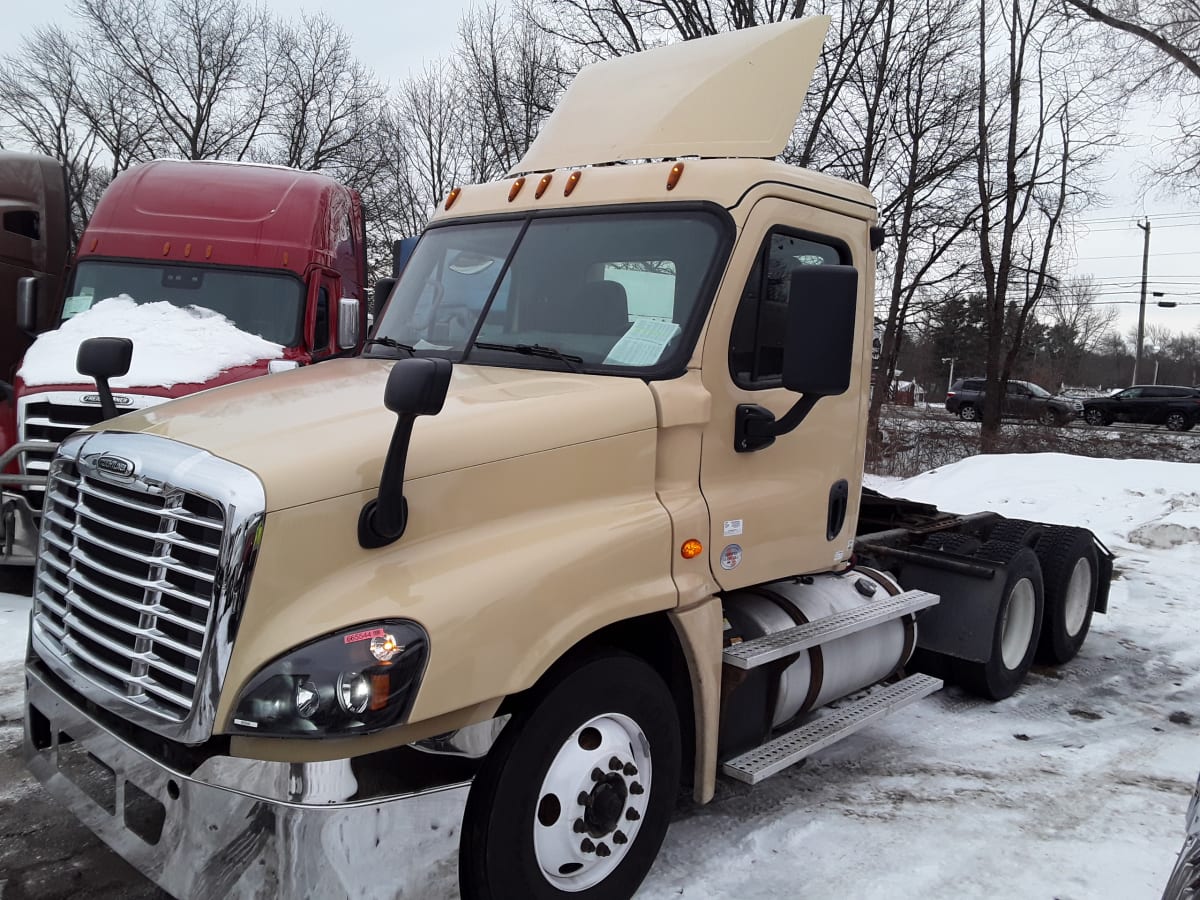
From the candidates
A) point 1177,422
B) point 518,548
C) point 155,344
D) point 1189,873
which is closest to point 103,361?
point 518,548

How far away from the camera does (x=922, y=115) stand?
2006 centimetres

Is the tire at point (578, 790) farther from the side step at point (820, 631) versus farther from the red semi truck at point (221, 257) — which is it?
the red semi truck at point (221, 257)

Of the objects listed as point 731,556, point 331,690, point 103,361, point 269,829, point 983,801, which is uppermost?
point 103,361

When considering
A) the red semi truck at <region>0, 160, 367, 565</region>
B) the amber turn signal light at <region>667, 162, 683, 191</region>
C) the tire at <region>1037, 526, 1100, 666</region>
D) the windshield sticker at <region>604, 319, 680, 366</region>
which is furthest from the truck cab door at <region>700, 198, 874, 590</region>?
the red semi truck at <region>0, 160, 367, 565</region>

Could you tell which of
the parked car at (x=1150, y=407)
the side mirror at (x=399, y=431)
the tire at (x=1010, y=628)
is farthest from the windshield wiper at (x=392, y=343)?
the parked car at (x=1150, y=407)

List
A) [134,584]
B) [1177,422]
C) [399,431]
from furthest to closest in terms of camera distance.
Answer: [1177,422], [134,584], [399,431]

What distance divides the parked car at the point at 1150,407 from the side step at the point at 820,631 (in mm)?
35821

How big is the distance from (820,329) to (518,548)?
1.31 metres

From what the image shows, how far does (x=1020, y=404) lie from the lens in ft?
88.9

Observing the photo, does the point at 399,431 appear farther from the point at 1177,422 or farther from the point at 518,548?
the point at 1177,422

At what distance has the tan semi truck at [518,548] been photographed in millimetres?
2479

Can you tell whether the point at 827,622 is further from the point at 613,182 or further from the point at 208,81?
the point at 208,81

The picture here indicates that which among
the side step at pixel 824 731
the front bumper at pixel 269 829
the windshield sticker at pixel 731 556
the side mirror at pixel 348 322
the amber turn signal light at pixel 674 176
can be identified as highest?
the amber turn signal light at pixel 674 176

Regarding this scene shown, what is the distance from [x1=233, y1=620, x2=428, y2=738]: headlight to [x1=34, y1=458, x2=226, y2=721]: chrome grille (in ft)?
0.69
